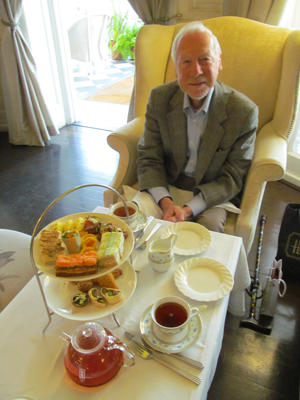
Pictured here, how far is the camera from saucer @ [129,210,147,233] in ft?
3.71

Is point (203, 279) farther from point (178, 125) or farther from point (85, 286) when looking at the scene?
point (178, 125)

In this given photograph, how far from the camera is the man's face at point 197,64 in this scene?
53.5 inches

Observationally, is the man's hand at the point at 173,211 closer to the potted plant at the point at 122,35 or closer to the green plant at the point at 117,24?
the potted plant at the point at 122,35

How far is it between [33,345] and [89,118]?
348 centimetres

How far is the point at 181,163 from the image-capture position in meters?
1.62

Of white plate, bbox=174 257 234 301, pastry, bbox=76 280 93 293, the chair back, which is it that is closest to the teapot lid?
pastry, bbox=76 280 93 293

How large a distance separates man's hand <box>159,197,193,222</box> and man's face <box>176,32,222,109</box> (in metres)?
0.51

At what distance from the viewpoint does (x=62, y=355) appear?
81 cm

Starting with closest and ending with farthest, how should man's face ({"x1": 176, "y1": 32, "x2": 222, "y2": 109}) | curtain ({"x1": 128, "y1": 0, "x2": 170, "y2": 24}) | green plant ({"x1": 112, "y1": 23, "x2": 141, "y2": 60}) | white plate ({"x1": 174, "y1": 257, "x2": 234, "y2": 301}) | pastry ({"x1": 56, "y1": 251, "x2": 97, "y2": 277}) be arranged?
pastry ({"x1": 56, "y1": 251, "x2": 97, "y2": 277})
white plate ({"x1": 174, "y1": 257, "x2": 234, "y2": 301})
man's face ({"x1": 176, "y1": 32, "x2": 222, "y2": 109})
curtain ({"x1": 128, "y1": 0, "x2": 170, "y2": 24})
green plant ({"x1": 112, "y1": 23, "x2": 141, "y2": 60})

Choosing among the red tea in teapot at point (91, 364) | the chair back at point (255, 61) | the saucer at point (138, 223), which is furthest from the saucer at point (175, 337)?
the chair back at point (255, 61)

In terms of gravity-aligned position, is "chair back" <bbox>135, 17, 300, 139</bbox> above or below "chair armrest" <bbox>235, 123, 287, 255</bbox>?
above

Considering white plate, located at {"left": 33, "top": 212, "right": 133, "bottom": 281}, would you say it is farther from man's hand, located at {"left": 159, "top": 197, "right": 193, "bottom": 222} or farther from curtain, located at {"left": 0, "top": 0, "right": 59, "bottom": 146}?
curtain, located at {"left": 0, "top": 0, "right": 59, "bottom": 146}

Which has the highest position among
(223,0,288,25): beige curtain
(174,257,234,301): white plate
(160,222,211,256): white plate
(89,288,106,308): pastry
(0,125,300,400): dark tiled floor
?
(223,0,288,25): beige curtain

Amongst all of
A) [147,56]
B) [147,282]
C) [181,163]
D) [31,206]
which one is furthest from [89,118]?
[147,282]
